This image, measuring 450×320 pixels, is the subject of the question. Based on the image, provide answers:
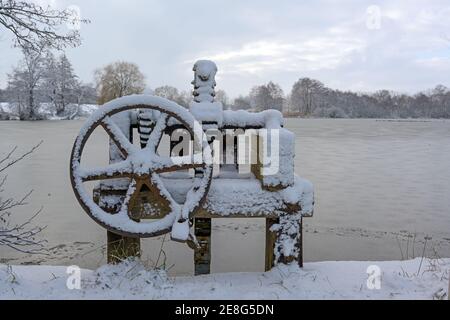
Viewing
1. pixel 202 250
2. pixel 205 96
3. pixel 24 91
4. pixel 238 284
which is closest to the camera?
pixel 238 284

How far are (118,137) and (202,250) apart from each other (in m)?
2.03

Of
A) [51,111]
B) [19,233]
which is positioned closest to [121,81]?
[19,233]

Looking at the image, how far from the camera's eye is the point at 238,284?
3861 mm

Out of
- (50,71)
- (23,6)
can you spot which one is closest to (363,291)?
(23,6)

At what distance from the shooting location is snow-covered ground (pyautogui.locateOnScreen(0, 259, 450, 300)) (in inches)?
136

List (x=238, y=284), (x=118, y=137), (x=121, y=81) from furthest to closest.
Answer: (x=121, y=81), (x=118, y=137), (x=238, y=284)

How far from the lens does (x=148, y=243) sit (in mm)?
8789

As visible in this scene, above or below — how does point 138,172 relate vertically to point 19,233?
above

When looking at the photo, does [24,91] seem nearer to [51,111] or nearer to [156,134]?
[51,111]

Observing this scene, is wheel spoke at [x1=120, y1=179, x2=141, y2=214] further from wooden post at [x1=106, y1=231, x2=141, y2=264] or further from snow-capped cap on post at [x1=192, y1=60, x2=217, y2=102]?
snow-capped cap on post at [x1=192, y1=60, x2=217, y2=102]

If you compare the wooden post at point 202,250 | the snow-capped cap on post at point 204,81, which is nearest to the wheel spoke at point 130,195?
the snow-capped cap on post at point 204,81

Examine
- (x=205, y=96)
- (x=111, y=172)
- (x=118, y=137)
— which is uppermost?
(x=205, y=96)
